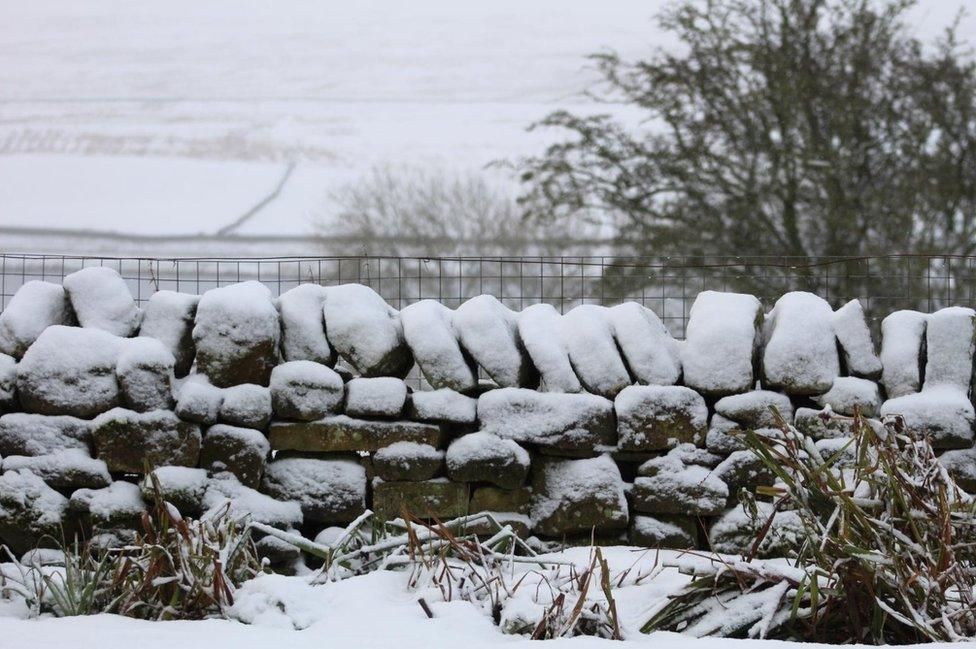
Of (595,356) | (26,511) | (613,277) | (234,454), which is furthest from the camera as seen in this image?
(613,277)

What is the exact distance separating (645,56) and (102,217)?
8970 mm

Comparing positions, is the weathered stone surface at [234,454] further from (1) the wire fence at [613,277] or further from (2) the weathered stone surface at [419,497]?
(1) the wire fence at [613,277]

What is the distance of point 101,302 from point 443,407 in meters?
1.18

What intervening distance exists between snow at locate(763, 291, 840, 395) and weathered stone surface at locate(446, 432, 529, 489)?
0.83 metres

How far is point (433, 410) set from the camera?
3.05 m

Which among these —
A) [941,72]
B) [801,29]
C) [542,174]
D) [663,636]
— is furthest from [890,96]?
[663,636]

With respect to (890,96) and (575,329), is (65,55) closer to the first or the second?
(890,96)

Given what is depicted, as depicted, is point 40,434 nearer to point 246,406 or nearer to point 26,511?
point 26,511

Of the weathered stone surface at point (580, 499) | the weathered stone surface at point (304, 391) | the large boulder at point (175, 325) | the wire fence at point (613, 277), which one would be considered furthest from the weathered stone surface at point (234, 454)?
the weathered stone surface at point (580, 499)

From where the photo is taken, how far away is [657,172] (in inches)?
419

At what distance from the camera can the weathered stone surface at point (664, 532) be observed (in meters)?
3.01

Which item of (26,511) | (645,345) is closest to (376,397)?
(645,345)

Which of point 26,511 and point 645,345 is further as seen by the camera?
point 645,345

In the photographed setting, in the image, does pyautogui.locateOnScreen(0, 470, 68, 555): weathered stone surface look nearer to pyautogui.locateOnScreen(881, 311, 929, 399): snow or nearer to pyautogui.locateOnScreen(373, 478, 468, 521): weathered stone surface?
pyautogui.locateOnScreen(373, 478, 468, 521): weathered stone surface
